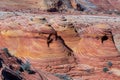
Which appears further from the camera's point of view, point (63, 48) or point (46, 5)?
point (46, 5)

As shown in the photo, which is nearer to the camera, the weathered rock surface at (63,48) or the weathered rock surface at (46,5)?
the weathered rock surface at (63,48)

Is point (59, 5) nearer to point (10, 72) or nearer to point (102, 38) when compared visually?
point (102, 38)

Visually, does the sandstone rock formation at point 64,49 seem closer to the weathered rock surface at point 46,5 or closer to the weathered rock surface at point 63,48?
the weathered rock surface at point 63,48

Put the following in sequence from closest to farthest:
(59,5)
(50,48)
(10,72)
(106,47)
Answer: (10,72), (50,48), (106,47), (59,5)

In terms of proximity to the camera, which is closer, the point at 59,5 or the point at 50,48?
the point at 50,48

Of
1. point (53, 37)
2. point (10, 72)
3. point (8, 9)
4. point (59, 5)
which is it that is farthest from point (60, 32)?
point (59, 5)

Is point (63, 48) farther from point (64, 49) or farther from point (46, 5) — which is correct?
point (46, 5)

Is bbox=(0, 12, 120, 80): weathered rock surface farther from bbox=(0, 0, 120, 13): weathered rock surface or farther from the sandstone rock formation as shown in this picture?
bbox=(0, 0, 120, 13): weathered rock surface

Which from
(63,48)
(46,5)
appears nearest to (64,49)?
(63,48)

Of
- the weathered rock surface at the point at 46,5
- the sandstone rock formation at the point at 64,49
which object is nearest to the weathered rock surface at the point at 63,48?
the sandstone rock formation at the point at 64,49

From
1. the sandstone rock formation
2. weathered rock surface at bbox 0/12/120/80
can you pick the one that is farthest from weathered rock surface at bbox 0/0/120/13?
weathered rock surface at bbox 0/12/120/80

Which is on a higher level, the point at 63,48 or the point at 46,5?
the point at 63,48
